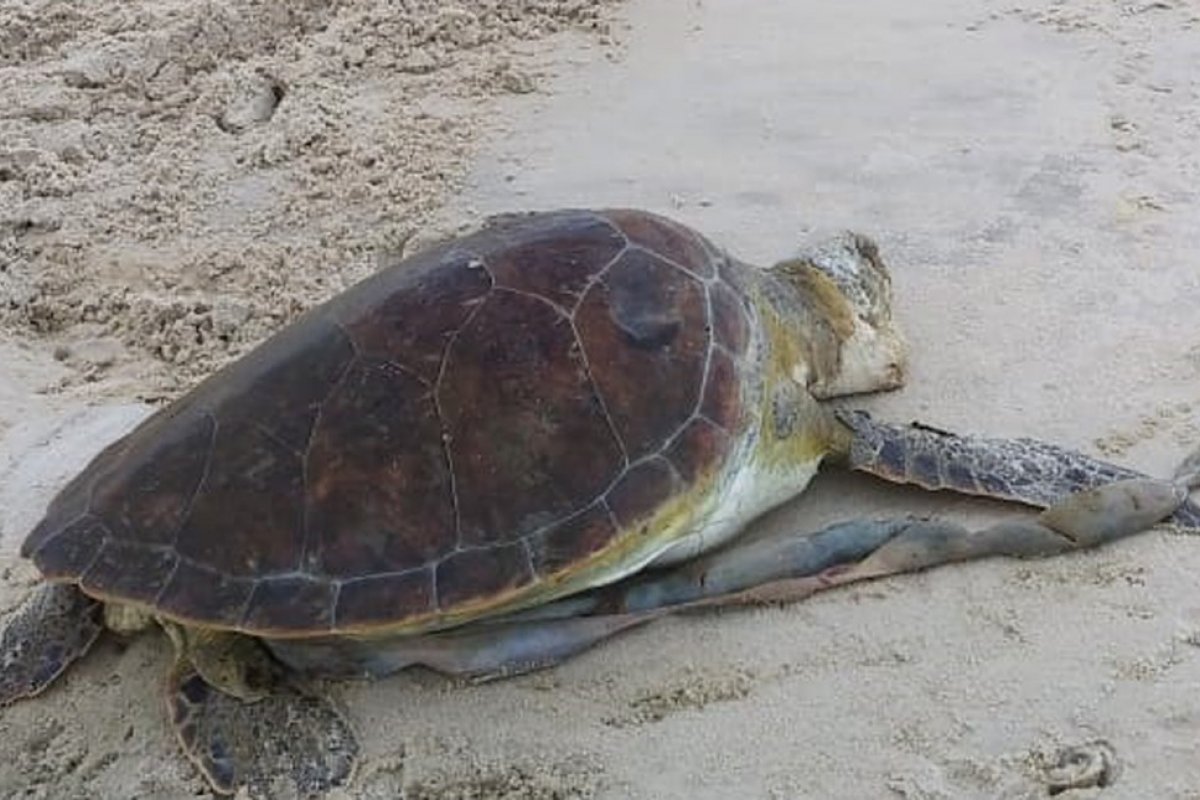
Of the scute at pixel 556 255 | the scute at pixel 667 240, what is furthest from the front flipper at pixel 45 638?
the scute at pixel 667 240

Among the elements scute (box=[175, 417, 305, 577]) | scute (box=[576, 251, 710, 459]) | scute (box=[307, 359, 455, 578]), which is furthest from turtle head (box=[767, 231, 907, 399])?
scute (box=[175, 417, 305, 577])

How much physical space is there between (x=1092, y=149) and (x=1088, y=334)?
29.1 inches

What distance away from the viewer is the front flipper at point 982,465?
2553 mm

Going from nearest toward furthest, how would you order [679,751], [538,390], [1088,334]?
[679,751]
[538,390]
[1088,334]

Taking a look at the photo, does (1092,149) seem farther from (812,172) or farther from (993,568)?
(993,568)

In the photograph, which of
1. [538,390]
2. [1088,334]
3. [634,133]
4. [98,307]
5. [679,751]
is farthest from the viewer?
[634,133]

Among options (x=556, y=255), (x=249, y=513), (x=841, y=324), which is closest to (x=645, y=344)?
(x=556, y=255)

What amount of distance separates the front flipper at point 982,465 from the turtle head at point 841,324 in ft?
0.64

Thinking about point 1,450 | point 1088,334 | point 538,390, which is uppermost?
point 538,390

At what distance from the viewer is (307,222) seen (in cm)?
367

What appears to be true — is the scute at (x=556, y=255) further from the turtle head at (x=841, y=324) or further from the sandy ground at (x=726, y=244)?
the sandy ground at (x=726, y=244)

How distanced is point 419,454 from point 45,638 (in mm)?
677

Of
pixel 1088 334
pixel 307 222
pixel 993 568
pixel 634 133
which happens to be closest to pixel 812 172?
pixel 634 133

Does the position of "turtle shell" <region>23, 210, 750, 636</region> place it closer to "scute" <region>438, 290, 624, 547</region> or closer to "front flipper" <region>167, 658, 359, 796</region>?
"scute" <region>438, 290, 624, 547</region>
